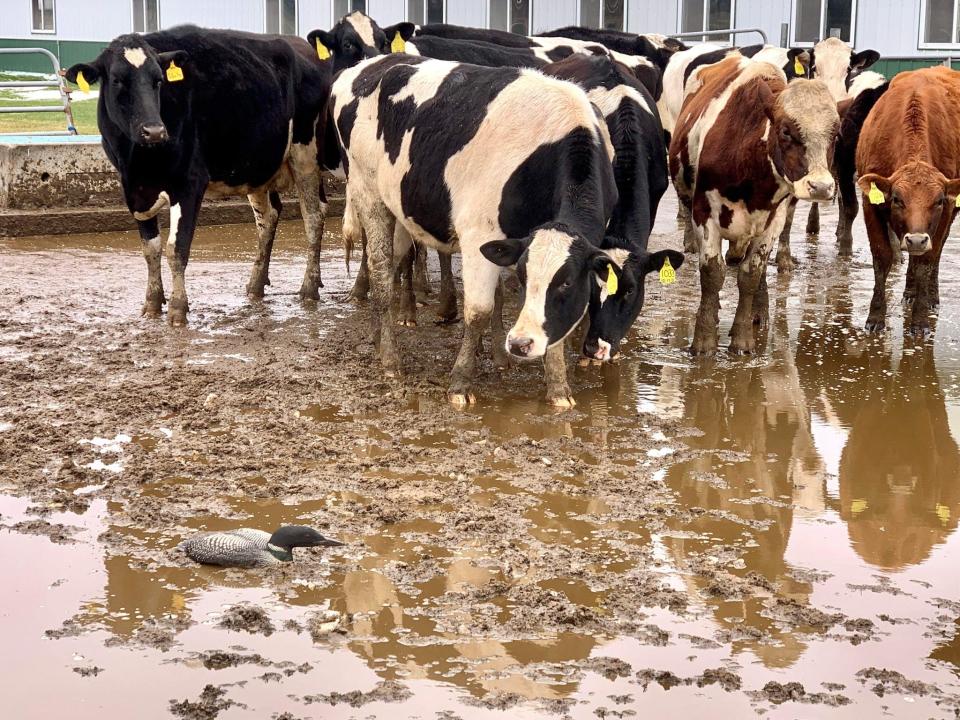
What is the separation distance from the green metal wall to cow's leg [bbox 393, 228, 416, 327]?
86.0 ft

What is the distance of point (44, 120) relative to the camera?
22.3 m

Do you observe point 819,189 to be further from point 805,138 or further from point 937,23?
point 937,23

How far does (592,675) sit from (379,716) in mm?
688

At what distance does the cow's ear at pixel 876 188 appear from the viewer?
27.7ft

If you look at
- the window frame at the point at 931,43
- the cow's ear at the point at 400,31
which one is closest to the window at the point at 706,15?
the window frame at the point at 931,43

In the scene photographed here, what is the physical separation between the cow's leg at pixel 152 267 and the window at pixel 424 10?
68.9 feet

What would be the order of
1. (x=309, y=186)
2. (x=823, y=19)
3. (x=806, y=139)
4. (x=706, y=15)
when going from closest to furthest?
(x=806, y=139) < (x=309, y=186) < (x=823, y=19) < (x=706, y=15)

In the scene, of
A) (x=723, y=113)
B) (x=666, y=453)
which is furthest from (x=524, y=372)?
(x=723, y=113)

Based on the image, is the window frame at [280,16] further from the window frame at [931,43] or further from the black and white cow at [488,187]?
the black and white cow at [488,187]

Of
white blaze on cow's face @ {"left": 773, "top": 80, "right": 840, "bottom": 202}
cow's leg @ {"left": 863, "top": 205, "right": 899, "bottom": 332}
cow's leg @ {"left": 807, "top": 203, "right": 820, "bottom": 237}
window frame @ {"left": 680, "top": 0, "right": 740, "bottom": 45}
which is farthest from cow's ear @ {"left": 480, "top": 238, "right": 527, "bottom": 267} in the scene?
window frame @ {"left": 680, "top": 0, "right": 740, "bottom": 45}

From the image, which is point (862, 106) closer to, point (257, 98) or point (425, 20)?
point (257, 98)

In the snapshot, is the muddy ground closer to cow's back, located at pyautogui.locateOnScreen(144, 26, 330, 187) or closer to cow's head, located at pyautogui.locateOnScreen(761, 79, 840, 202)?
cow's head, located at pyautogui.locateOnScreen(761, 79, 840, 202)

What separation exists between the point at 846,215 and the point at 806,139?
4992 millimetres

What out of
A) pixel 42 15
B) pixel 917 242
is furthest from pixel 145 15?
pixel 917 242
